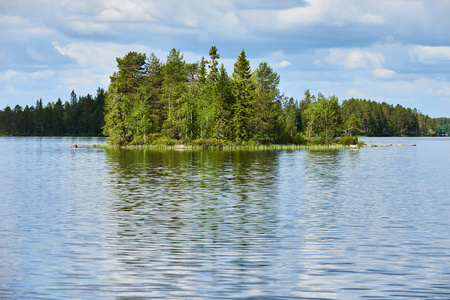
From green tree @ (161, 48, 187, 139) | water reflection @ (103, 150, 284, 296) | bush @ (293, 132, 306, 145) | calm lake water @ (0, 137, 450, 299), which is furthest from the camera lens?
bush @ (293, 132, 306, 145)

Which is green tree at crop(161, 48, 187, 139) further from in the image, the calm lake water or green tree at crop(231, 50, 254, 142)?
the calm lake water

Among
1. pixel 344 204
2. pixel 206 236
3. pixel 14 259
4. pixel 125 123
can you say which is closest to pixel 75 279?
pixel 14 259

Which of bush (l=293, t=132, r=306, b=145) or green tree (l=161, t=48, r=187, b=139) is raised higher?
green tree (l=161, t=48, r=187, b=139)

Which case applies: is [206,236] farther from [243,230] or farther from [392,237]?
[392,237]

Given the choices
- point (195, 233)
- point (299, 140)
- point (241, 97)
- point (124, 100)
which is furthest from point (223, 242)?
point (299, 140)

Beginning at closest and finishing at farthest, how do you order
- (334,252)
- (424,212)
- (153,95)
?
(334,252)
(424,212)
(153,95)

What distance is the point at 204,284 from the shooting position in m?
12.8

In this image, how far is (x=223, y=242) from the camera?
1798cm

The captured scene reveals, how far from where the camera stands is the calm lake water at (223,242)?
12.6 m

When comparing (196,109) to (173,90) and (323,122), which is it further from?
(323,122)

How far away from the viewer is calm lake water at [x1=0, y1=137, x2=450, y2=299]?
41.5 ft

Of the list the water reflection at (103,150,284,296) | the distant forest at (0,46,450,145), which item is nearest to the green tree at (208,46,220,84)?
the distant forest at (0,46,450,145)

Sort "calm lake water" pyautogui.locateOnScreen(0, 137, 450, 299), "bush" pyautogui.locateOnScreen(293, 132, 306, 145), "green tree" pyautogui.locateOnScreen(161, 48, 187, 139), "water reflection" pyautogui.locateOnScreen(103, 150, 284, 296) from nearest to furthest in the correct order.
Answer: "calm lake water" pyautogui.locateOnScreen(0, 137, 450, 299), "water reflection" pyautogui.locateOnScreen(103, 150, 284, 296), "green tree" pyautogui.locateOnScreen(161, 48, 187, 139), "bush" pyautogui.locateOnScreen(293, 132, 306, 145)

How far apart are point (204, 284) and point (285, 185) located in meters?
26.1
